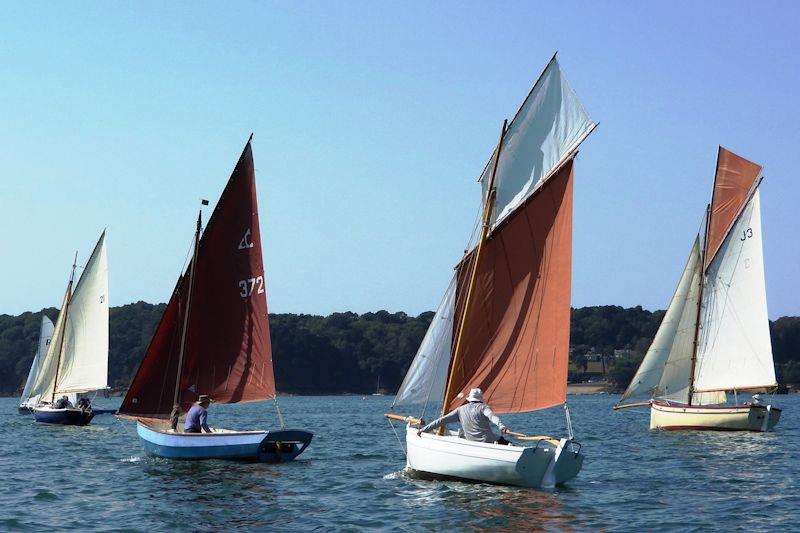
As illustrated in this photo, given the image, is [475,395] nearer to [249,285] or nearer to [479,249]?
[479,249]

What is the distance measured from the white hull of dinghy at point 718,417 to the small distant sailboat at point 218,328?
28.1 m

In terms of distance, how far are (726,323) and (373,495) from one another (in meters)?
34.6

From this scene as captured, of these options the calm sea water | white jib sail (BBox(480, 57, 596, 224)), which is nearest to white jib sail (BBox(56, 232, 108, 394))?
the calm sea water

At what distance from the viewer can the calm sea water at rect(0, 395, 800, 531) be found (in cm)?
2517

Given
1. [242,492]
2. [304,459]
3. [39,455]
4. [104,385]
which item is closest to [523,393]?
[242,492]

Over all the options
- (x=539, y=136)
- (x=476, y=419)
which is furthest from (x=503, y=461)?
(x=539, y=136)

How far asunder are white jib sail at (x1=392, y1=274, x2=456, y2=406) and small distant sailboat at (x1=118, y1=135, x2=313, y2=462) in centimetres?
772

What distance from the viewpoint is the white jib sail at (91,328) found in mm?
69375

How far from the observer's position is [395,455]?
44188mm

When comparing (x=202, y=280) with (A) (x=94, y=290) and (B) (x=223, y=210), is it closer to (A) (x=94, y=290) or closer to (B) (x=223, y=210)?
(B) (x=223, y=210)

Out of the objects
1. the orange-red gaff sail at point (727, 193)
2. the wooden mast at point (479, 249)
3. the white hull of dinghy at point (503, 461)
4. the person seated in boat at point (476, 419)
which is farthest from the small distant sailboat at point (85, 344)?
the person seated in boat at point (476, 419)

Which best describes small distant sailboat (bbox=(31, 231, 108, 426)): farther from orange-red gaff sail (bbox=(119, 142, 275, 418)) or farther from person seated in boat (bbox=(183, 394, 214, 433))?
person seated in boat (bbox=(183, 394, 214, 433))

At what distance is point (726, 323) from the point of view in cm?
5944

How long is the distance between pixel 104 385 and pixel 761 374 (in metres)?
38.1
